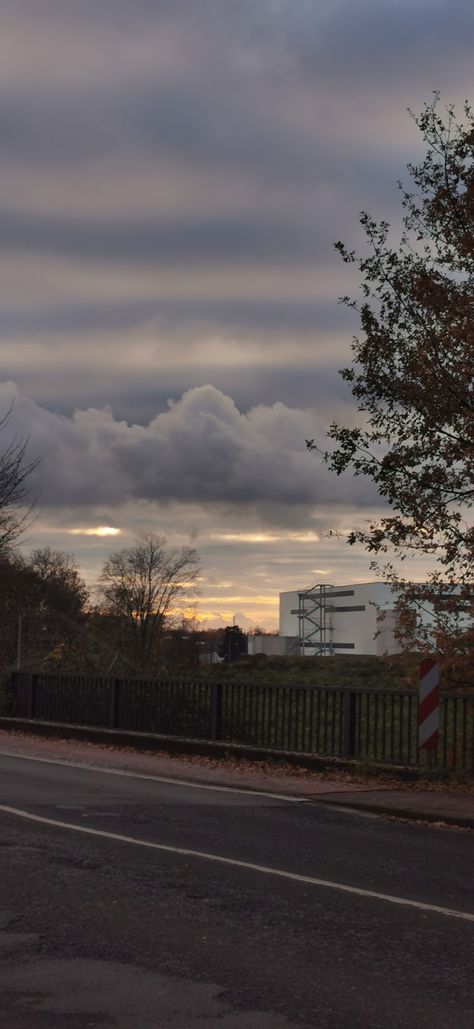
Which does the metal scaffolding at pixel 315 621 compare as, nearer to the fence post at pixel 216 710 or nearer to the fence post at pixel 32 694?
the fence post at pixel 32 694

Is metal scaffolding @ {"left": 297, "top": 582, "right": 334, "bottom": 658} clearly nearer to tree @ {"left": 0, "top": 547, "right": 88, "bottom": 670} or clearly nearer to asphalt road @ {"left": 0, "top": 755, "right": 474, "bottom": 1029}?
tree @ {"left": 0, "top": 547, "right": 88, "bottom": 670}

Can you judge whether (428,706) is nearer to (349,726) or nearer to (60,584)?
(349,726)

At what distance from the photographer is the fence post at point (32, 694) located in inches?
961

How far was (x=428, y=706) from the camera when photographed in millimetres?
14875

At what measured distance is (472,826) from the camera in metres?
11.9

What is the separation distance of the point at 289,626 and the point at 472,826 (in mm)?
112925

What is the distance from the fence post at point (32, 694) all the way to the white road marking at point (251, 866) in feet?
42.2

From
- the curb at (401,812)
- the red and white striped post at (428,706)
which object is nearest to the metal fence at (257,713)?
the red and white striped post at (428,706)

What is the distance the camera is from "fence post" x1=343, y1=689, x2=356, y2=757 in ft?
54.0

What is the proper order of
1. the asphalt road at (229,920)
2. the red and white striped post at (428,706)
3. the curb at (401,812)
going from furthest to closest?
the red and white striped post at (428,706), the curb at (401,812), the asphalt road at (229,920)

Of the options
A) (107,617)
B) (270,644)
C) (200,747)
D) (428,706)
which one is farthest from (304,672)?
(428,706)

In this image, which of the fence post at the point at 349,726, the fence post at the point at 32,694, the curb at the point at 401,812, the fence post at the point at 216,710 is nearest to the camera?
the curb at the point at 401,812

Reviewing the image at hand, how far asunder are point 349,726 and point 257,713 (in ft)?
7.76

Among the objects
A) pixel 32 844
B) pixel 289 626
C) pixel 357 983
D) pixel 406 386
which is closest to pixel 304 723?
pixel 406 386
